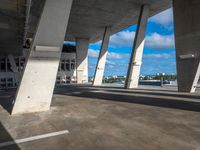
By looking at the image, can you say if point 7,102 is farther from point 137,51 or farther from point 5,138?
point 137,51

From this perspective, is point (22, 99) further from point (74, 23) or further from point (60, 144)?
point (74, 23)

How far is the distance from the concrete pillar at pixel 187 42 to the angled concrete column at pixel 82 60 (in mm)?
22238

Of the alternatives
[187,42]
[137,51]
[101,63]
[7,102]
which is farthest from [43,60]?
[101,63]

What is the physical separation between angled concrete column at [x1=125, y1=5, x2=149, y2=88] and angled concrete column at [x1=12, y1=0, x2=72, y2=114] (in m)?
13.2

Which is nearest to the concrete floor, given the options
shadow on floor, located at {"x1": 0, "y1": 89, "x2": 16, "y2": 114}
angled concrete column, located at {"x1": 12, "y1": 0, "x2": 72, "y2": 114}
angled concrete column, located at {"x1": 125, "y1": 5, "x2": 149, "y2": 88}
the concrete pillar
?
angled concrete column, located at {"x1": 12, "y1": 0, "x2": 72, "y2": 114}

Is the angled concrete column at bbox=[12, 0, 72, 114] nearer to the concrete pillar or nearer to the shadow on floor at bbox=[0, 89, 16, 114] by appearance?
the shadow on floor at bbox=[0, 89, 16, 114]

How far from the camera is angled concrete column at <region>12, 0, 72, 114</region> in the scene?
711 centimetres

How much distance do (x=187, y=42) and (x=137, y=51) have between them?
6536mm

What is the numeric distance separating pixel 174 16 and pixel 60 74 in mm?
27020

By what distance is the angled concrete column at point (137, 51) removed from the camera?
19.1 m

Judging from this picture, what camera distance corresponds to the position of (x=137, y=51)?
19.6 meters

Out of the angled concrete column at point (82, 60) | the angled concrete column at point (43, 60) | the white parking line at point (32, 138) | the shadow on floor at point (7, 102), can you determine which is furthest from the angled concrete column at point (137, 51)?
the angled concrete column at point (82, 60)

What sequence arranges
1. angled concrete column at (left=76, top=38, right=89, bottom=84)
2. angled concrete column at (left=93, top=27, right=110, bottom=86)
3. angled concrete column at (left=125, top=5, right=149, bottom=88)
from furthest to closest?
angled concrete column at (left=76, top=38, right=89, bottom=84), angled concrete column at (left=93, top=27, right=110, bottom=86), angled concrete column at (left=125, top=5, right=149, bottom=88)

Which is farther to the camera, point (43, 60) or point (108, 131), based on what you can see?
point (43, 60)
